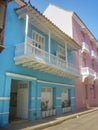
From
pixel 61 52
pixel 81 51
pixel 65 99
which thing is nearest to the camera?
pixel 61 52

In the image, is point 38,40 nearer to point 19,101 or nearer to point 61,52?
point 61,52

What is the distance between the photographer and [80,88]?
21000 millimetres

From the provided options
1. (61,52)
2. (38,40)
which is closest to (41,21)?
(38,40)

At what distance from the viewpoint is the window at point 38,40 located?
44.1 ft

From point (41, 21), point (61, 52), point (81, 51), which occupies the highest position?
point (81, 51)

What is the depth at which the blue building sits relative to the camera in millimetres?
10664

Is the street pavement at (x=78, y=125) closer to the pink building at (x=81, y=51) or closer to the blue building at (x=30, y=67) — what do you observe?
the blue building at (x=30, y=67)

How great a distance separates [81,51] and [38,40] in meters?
10.1

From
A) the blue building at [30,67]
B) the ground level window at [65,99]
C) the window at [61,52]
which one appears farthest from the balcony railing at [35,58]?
the ground level window at [65,99]

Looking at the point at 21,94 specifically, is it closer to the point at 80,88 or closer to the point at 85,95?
the point at 80,88

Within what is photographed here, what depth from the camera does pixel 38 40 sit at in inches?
548

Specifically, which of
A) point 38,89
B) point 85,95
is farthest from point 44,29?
point 85,95

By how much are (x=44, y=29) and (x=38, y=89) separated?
4460mm

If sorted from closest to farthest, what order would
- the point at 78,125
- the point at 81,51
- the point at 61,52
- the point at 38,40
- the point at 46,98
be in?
the point at 78,125
the point at 38,40
the point at 46,98
the point at 61,52
the point at 81,51
